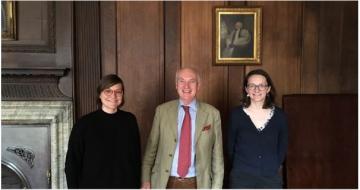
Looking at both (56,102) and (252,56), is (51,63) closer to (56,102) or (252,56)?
(56,102)

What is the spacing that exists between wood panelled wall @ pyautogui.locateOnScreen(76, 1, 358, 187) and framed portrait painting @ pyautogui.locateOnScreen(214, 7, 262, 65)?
0.05 metres

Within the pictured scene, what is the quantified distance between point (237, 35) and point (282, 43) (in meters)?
0.33

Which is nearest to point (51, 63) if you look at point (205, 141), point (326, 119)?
point (205, 141)

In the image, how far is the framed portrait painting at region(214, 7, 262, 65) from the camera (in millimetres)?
2461

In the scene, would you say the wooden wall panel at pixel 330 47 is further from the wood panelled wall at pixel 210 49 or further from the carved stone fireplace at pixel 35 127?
the carved stone fireplace at pixel 35 127

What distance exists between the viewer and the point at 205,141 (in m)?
1.88

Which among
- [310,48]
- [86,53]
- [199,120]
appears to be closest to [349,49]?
[310,48]

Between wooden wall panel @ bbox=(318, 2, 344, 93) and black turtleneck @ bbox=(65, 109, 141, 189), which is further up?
wooden wall panel @ bbox=(318, 2, 344, 93)

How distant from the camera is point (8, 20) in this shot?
7.60 ft

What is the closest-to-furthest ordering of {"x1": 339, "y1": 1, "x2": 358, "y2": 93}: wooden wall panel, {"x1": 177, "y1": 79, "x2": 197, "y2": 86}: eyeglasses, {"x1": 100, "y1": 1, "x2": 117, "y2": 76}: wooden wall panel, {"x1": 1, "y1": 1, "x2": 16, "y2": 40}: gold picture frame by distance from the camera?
{"x1": 177, "y1": 79, "x2": 197, "y2": 86}: eyeglasses
{"x1": 1, "y1": 1, "x2": 16, "y2": 40}: gold picture frame
{"x1": 100, "y1": 1, "x2": 117, "y2": 76}: wooden wall panel
{"x1": 339, "y1": 1, "x2": 358, "y2": 93}: wooden wall panel

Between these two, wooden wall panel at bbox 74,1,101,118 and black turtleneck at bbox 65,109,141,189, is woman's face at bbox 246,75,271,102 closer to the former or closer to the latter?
black turtleneck at bbox 65,109,141,189

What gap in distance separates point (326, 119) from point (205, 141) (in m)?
1.05

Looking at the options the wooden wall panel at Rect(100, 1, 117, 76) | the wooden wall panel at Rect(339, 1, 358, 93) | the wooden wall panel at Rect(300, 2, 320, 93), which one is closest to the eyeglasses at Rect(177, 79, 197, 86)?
the wooden wall panel at Rect(100, 1, 117, 76)

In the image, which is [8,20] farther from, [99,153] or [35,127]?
[99,153]
